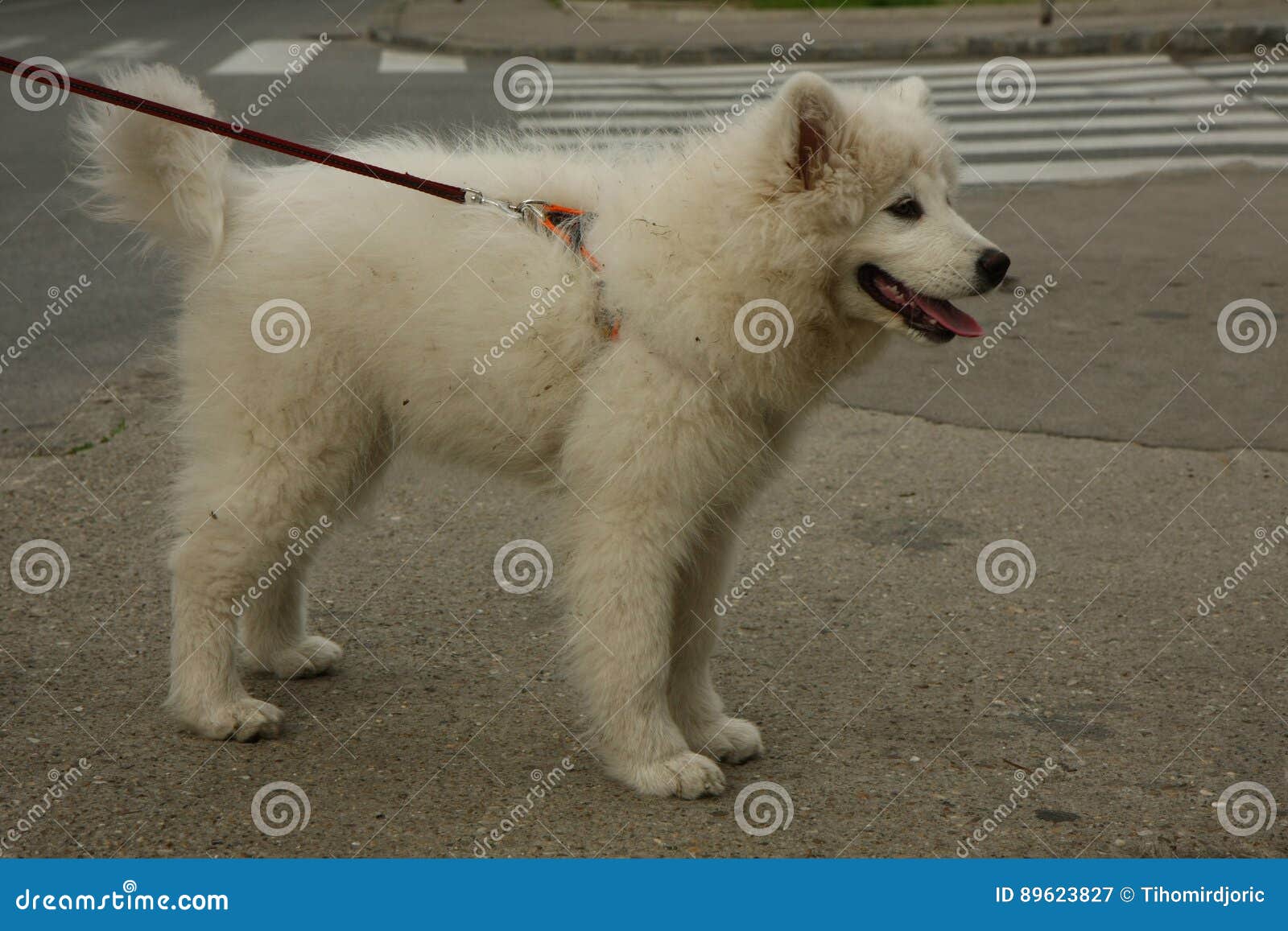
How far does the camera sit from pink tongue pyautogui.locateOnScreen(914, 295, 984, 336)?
3785 millimetres

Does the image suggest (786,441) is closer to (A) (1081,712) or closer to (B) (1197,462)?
(A) (1081,712)

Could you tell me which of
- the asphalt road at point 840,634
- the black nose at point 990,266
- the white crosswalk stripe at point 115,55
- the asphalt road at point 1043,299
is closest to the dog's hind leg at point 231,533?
the asphalt road at point 840,634

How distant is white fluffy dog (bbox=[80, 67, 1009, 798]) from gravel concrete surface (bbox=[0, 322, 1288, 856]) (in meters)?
0.30

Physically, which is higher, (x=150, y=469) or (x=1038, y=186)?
(x=1038, y=186)

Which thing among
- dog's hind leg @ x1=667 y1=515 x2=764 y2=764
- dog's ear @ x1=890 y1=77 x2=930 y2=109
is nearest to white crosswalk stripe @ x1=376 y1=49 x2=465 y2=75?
dog's ear @ x1=890 y1=77 x2=930 y2=109

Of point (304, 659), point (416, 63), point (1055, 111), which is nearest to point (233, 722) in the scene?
point (304, 659)

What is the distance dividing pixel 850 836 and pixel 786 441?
1104 millimetres

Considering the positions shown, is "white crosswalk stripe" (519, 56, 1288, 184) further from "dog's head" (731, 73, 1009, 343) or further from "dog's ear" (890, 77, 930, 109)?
"dog's head" (731, 73, 1009, 343)

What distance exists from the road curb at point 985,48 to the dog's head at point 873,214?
44.8ft

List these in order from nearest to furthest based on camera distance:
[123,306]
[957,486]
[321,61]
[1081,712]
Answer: [1081,712] < [957,486] < [123,306] < [321,61]

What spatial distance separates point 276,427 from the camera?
4102 mm

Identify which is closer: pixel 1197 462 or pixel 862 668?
pixel 862 668

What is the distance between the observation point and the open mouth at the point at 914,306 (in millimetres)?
3781

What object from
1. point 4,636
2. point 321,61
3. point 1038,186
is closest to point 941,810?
point 4,636
